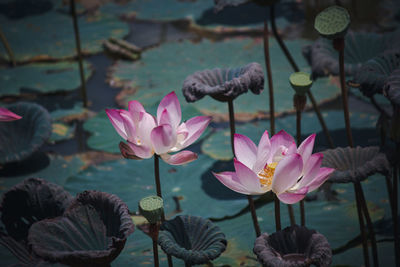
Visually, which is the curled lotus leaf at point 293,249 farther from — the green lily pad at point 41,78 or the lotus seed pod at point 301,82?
the green lily pad at point 41,78

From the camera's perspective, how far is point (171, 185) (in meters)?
2.45

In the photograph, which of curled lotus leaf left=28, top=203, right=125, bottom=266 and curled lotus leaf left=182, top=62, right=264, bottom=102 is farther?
curled lotus leaf left=182, top=62, right=264, bottom=102

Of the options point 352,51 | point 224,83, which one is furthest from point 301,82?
point 352,51

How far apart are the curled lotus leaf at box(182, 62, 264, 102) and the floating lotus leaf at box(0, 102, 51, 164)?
1031mm

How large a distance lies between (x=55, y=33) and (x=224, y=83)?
2939mm

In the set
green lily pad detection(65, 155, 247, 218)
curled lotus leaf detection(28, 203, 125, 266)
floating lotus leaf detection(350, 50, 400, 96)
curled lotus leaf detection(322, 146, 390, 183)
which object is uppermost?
floating lotus leaf detection(350, 50, 400, 96)

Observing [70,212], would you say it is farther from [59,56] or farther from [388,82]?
[59,56]

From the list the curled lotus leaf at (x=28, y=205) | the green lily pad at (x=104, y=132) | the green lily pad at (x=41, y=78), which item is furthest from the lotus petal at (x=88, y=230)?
the green lily pad at (x=41, y=78)

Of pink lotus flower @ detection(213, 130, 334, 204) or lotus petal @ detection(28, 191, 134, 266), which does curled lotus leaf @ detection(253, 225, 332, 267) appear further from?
lotus petal @ detection(28, 191, 134, 266)

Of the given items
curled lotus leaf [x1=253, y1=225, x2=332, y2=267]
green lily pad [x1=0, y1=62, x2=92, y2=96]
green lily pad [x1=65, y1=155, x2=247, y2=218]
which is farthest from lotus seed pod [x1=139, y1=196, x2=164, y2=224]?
green lily pad [x1=0, y1=62, x2=92, y2=96]

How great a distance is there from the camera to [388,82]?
1.48 meters

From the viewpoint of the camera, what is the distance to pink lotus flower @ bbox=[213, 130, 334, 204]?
1.23m

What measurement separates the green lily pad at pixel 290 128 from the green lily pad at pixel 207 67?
222mm

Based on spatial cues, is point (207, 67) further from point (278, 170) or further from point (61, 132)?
point (278, 170)
